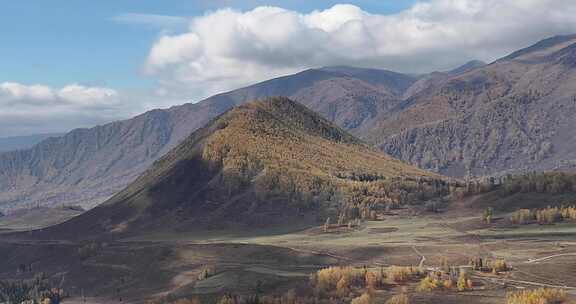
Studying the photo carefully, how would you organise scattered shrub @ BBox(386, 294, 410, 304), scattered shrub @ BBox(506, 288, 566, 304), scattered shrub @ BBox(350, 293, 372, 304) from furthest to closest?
scattered shrub @ BBox(350, 293, 372, 304), scattered shrub @ BBox(386, 294, 410, 304), scattered shrub @ BBox(506, 288, 566, 304)

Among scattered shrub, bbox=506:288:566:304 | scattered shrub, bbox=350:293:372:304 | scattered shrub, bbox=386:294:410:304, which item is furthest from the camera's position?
scattered shrub, bbox=350:293:372:304

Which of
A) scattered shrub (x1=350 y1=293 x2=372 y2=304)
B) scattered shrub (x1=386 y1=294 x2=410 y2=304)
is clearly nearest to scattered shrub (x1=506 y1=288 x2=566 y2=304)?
scattered shrub (x1=386 y1=294 x2=410 y2=304)

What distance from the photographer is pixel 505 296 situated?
11375 centimetres

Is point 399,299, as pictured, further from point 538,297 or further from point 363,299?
point 538,297

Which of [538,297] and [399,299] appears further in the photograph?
[399,299]

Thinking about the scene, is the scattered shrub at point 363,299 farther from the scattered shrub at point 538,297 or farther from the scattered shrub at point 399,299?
the scattered shrub at point 538,297

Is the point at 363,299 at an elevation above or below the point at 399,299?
below

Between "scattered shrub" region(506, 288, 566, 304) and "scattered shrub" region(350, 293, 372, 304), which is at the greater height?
"scattered shrub" region(506, 288, 566, 304)

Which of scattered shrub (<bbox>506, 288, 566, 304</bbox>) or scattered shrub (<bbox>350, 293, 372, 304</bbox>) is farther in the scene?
scattered shrub (<bbox>350, 293, 372, 304</bbox>)

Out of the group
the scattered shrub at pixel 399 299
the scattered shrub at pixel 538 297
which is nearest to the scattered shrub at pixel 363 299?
the scattered shrub at pixel 399 299

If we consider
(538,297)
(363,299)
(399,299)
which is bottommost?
(363,299)

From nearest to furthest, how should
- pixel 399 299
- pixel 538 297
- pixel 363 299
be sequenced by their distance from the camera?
pixel 538 297
pixel 399 299
pixel 363 299

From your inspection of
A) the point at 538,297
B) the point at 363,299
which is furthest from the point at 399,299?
the point at 538,297

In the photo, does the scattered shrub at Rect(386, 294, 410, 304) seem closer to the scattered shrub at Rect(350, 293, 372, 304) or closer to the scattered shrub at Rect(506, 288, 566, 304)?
the scattered shrub at Rect(350, 293, 372, 304)
